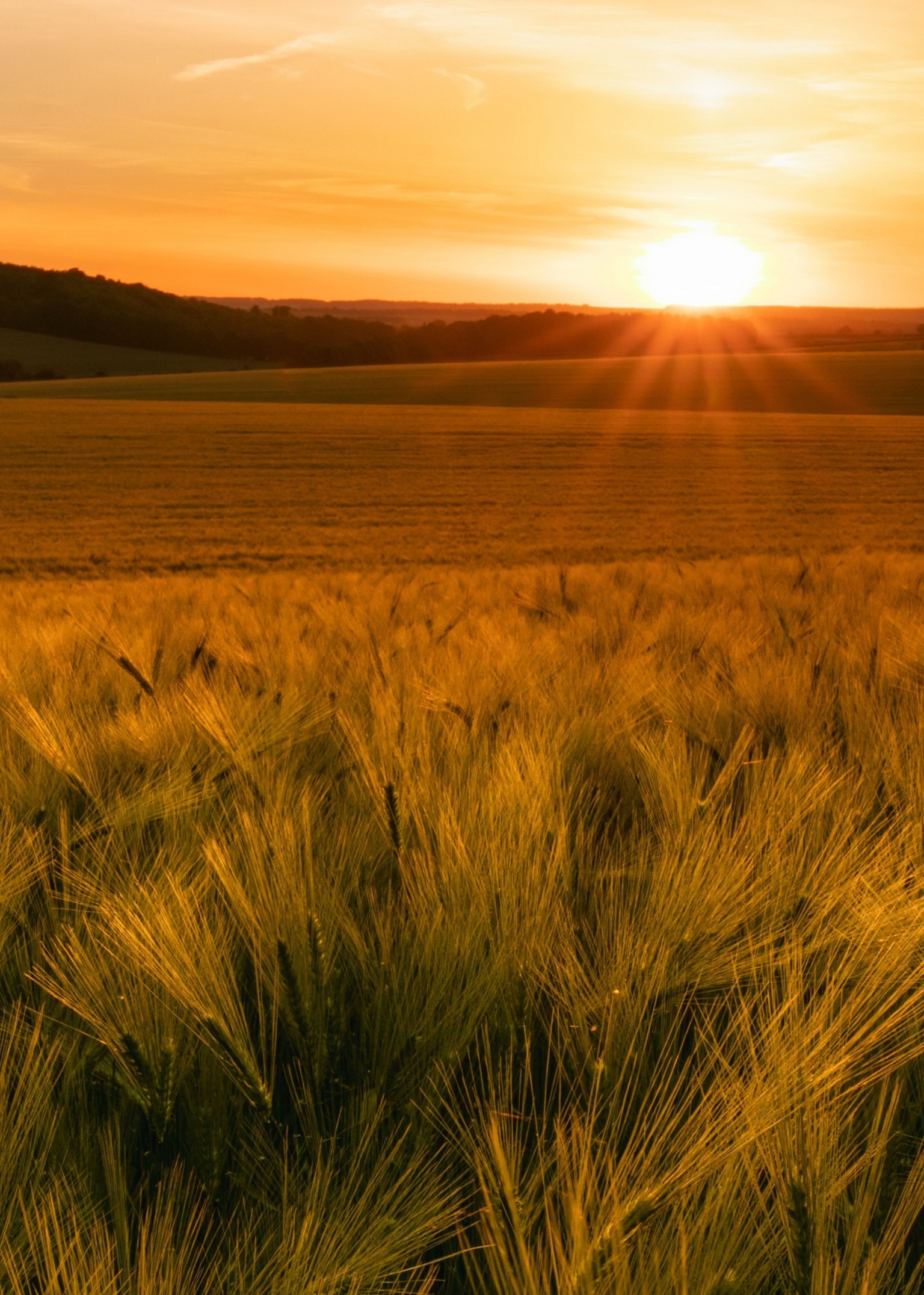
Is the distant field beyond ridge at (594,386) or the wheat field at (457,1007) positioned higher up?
the distant field beyond ridge at (594,386)

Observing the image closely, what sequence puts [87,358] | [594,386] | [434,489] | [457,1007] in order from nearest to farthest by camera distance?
[457,1007] < [434,489] < [594,386] < [87,358]

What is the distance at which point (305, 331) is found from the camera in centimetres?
9725

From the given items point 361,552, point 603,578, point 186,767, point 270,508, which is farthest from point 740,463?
point 186,767

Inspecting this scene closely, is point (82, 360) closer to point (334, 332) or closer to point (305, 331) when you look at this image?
point (305, 331)

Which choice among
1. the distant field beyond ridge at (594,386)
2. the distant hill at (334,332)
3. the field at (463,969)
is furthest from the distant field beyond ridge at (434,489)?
the distant hill at (334,332)

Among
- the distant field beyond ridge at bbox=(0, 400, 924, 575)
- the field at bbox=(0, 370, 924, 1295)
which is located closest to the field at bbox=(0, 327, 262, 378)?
the distant field beyond ridge at bbox=(0, 400, 924, 575)

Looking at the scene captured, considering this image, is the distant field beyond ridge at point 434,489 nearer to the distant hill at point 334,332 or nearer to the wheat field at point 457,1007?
the wheat field at point 457,1007

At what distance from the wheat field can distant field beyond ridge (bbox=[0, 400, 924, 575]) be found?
11089mm

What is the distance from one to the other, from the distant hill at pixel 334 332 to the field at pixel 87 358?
1.52m

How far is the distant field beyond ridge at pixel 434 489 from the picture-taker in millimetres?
14125

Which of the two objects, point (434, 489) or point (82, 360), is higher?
point (82, 360)

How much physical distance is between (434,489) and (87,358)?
6739 centimetres

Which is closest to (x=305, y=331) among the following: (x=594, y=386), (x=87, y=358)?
(x=87, y=358)

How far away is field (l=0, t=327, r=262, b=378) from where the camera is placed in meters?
73.9
